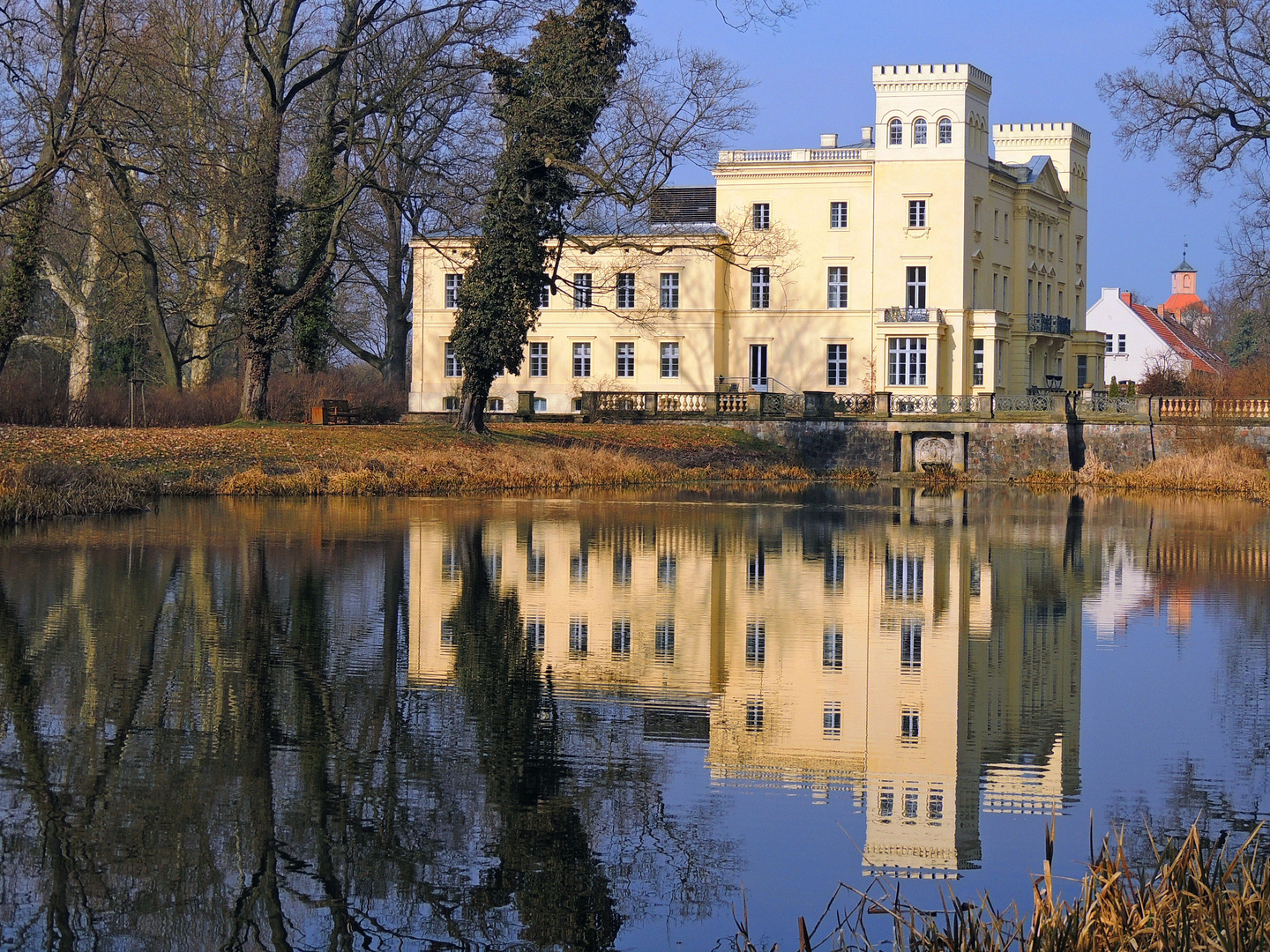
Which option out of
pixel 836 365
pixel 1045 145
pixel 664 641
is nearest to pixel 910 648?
pixel 664 641

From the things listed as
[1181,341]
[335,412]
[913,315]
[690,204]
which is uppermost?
[690,204]

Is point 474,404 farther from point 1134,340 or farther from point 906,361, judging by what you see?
point 1134,340

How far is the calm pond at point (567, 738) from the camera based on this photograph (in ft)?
19.8

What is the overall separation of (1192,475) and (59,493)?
2774 cm

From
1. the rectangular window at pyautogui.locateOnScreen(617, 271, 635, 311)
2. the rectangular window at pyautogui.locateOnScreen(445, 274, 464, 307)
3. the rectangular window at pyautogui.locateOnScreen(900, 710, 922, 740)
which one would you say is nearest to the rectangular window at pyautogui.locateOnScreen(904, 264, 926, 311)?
the rectangular window at pyautogui.locateOnScreen(617, 271, 635, 311)

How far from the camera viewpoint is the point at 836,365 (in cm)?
5612

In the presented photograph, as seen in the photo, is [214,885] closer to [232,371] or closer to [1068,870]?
[1068,870]

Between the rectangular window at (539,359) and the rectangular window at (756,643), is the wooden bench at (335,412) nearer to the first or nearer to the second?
the rectangular window at (539,359)

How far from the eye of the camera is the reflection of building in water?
26.2 ft

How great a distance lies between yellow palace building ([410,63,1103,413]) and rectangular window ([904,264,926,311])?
6cm

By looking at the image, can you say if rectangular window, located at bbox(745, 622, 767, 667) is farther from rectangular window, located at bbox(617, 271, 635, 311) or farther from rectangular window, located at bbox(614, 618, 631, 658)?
rectangular window, located at bbox(617, 271, 635, 311)

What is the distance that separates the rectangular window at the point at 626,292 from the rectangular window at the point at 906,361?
371 inches

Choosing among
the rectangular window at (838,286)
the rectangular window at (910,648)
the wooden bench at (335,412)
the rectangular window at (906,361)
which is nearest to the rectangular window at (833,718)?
the rectangular window at (910,648)

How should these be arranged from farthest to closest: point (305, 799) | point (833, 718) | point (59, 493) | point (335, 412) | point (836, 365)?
1. point (836, 365)
2. point (335, 412)
3. point (59, 493)
4. point (833, 718)
5. point (305, 799)
